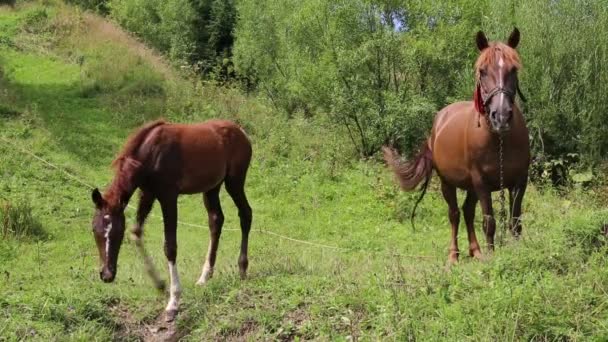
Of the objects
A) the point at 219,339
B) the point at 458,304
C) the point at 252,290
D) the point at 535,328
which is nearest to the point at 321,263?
the point at 252,290

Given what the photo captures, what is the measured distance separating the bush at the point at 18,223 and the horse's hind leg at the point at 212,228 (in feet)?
Result: 14.4

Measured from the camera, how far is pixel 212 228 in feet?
20.3

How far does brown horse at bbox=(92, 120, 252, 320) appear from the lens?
194 inches

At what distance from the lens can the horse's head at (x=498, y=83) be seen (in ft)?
14.8

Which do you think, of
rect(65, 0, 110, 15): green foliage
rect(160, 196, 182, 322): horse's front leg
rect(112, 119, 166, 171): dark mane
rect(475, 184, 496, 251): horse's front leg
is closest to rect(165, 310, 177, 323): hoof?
rect(160, 196, 182, 322): horse's front leg

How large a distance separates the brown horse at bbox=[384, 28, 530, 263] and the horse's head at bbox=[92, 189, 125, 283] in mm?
3140

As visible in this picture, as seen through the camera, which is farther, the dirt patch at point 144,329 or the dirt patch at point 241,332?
the dirt patch at point 144,329

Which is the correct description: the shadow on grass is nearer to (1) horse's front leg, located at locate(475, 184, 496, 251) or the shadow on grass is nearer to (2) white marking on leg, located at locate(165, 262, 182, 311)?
(2) white marking on leg, located at locate(165, 262, 182, 311)

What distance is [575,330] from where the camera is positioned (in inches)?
139

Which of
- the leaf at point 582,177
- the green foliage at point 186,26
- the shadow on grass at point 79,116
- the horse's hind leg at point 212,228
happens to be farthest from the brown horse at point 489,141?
the green foliage at point 186,26

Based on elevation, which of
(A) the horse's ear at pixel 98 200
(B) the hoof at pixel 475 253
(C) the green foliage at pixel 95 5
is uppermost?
(C) the green foliage at pixel 95 5

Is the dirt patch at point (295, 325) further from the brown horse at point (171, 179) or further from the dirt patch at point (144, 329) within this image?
the brown horse at point (171, 179)

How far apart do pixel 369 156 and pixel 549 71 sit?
5023 millimetres

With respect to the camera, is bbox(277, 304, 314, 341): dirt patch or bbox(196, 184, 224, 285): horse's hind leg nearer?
bbox(277, 304, 314, 341): dirt patch
